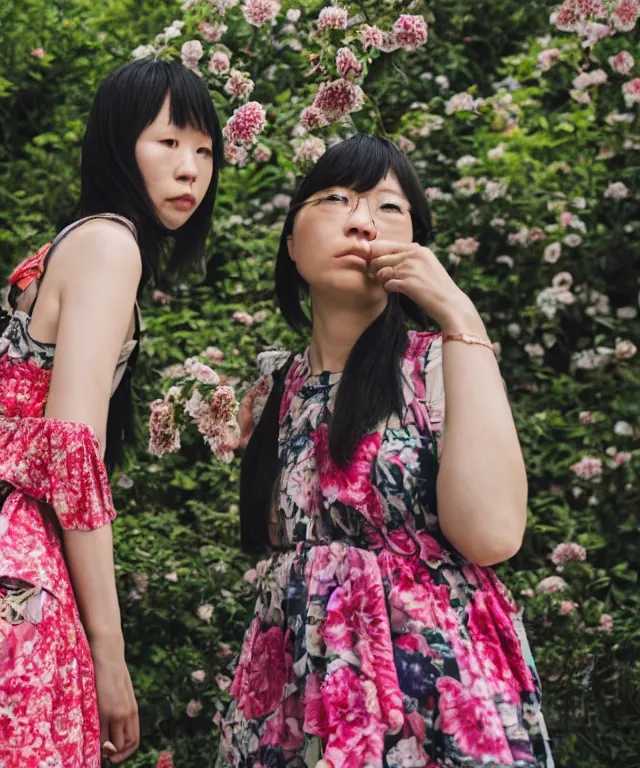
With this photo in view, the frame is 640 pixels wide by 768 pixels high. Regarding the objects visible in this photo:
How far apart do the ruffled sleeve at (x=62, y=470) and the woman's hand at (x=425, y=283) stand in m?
0.58

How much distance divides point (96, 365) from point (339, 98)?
4.14 feet

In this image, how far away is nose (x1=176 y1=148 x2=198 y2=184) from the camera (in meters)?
1.93

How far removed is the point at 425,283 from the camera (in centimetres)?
180

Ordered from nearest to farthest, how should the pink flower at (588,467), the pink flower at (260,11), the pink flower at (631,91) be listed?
the pink flower at (260,11)
the pink flower at (588,467)
the pink flower at (631,91)

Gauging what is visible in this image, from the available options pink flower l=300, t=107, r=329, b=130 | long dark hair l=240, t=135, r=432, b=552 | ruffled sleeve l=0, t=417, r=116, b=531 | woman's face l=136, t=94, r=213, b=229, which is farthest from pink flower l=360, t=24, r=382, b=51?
ruffled sleeve l=0, t=417, r=116, b=531

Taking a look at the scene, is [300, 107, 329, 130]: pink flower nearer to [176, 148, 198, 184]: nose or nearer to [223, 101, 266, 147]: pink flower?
[223, 101, 266, 147]: pink flower

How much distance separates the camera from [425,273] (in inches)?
71.2

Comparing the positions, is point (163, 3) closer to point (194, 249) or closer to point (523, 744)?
point (194, 249)

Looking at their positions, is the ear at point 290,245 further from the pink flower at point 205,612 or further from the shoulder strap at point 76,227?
the pink flower at point 205,612

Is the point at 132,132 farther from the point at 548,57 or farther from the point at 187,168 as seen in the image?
the point at 548,57

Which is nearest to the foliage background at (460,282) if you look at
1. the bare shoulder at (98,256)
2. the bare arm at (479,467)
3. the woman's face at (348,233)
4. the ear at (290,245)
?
the ear at (290,245)

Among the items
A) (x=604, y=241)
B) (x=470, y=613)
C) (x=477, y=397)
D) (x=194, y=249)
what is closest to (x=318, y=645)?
(x=470, y=613)

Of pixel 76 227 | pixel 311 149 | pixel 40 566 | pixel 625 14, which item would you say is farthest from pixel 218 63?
pixel 40 566

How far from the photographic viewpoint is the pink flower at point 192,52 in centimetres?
298
